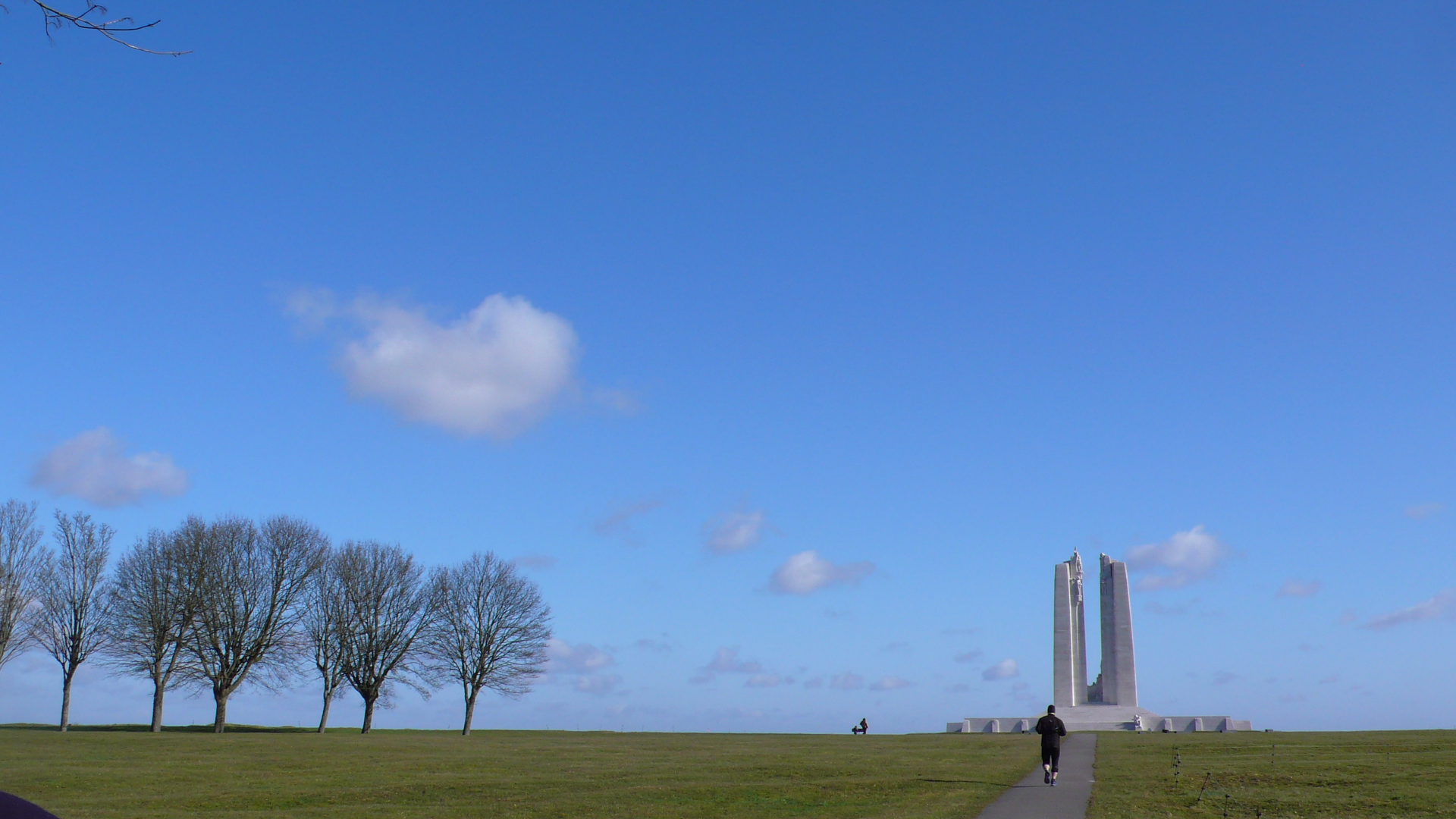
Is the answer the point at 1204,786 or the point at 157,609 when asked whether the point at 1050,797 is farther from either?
the point at 157,609

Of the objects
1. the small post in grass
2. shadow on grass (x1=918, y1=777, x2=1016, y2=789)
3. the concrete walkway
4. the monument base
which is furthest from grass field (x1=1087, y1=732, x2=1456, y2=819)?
the monument base

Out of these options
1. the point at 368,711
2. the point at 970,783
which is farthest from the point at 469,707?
the point at 970,783

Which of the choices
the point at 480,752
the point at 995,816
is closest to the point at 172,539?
the point at 480,752

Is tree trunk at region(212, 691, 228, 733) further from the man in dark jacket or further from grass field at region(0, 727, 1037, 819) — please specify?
the man in dark jacket

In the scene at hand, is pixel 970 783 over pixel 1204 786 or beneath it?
beneath

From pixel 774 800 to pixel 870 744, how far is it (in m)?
24.4

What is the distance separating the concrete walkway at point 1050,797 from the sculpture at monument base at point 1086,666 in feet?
117

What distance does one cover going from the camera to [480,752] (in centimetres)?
4181

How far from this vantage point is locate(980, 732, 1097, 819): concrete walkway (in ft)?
61.7

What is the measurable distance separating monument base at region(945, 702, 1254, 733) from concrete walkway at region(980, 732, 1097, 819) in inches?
1328

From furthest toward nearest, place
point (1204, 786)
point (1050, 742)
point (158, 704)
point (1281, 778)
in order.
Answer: point (158, 704)
point (1281, 778)
point (1050, 742)
point (1204, 786)

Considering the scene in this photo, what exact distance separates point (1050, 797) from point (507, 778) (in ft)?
46.3

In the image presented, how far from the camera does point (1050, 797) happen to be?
21.7 metres

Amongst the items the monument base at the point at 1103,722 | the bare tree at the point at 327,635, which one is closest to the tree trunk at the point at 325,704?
the bare tree at the point at 327,635
